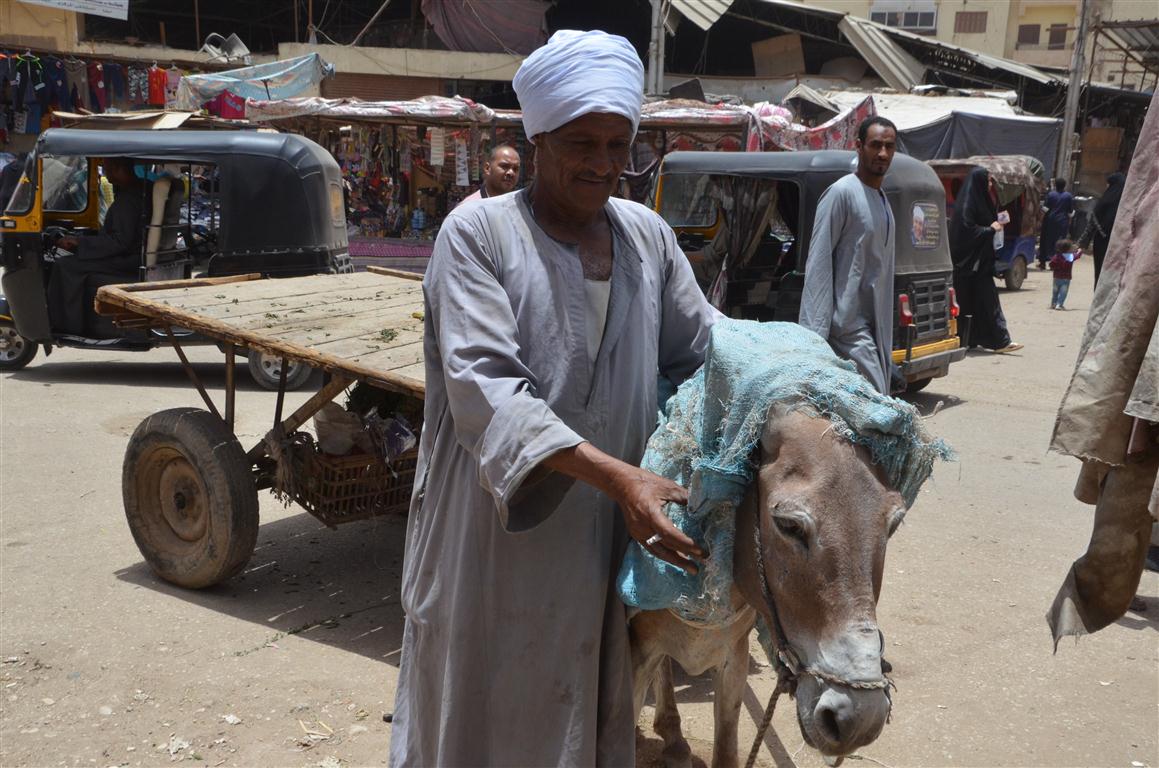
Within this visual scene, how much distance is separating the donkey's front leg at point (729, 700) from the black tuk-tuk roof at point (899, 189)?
18.6ft

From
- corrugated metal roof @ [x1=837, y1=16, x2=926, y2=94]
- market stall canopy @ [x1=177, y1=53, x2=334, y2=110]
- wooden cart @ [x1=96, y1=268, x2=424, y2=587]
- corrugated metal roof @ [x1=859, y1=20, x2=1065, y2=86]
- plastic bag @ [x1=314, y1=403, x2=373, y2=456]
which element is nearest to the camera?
wooden cart @ [x1=96, y1=268, x2=424, y2=587]

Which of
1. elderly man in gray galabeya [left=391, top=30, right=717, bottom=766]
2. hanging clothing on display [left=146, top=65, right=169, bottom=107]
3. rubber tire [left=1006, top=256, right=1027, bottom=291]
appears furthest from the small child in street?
hanging clothing on display [left=146, top=65, right=169, bottom=107]

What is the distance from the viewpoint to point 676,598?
1786 mm

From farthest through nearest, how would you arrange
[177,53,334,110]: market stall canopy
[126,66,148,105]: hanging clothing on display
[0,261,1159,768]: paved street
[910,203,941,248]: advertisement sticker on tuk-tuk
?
[126,66,148,105]: hanging clothing on display, [177,53,334,110]: market stall canopy, [910,203,941,248]: advertisement sticker on tuk-tuk, [0,261,1159,768]: paved street

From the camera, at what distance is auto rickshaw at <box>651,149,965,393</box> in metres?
7.64

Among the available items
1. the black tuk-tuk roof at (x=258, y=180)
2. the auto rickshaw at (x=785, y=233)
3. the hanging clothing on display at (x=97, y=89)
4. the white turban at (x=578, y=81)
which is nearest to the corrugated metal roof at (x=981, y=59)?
the auto rickshaw at (x=785, y=233)

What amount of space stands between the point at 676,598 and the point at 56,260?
8.34 meters

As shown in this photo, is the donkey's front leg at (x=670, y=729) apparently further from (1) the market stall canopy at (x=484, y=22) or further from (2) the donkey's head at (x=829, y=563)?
(1) the market stall canopy at (x=484, y=22)

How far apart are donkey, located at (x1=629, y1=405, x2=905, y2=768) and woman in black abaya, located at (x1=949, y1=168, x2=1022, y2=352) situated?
939 centimetres

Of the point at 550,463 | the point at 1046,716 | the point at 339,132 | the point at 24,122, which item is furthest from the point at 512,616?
the point at 24,122

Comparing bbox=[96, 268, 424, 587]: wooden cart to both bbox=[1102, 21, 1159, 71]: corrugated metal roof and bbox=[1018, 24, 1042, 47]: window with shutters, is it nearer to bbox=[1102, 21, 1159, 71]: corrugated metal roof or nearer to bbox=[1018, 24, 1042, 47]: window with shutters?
bbox=[1102, 21, 1159, 71]: corrugated metal roof

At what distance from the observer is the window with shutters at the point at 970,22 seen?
2975cm

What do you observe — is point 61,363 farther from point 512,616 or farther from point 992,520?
point 512,616

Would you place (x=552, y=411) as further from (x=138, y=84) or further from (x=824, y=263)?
(x=138, y=84)
